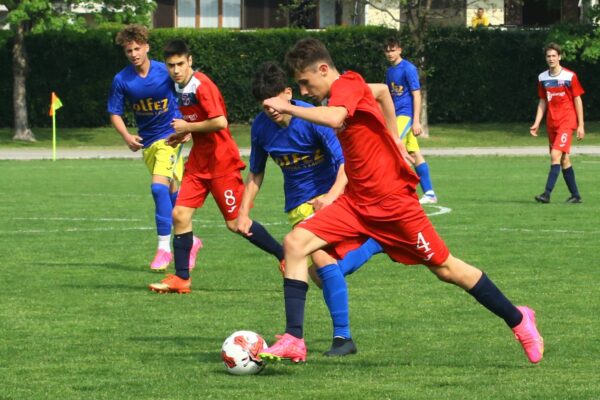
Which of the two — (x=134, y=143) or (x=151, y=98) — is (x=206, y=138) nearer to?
(x=134, y=143)

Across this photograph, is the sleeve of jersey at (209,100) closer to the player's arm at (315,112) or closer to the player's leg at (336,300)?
the player's leg at (336,300)

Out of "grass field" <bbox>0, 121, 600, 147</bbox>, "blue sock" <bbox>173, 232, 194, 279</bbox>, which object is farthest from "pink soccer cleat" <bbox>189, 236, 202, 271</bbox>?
"grass field" <bbox>0, 121, 600, 147</bbox>

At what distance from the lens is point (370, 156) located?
26.0ft

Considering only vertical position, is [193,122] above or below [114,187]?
above

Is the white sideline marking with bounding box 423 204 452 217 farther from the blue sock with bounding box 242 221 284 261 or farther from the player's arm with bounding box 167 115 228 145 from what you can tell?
the player's arm with bounding box 167 115 228 145

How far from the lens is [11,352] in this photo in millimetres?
8461

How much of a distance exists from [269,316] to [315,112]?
9.77 ft

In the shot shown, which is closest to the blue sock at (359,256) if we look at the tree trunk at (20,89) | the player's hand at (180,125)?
the player's hand at (180,125)

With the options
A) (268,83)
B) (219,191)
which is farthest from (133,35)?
(268,83)

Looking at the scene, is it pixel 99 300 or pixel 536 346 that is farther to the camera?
pixel 99 300

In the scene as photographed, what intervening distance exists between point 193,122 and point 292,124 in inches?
73.6

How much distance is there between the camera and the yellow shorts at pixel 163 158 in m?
12.8

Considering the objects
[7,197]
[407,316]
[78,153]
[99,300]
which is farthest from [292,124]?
[78,153]

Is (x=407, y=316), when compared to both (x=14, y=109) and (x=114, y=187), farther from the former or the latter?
(x=14, y=109)
